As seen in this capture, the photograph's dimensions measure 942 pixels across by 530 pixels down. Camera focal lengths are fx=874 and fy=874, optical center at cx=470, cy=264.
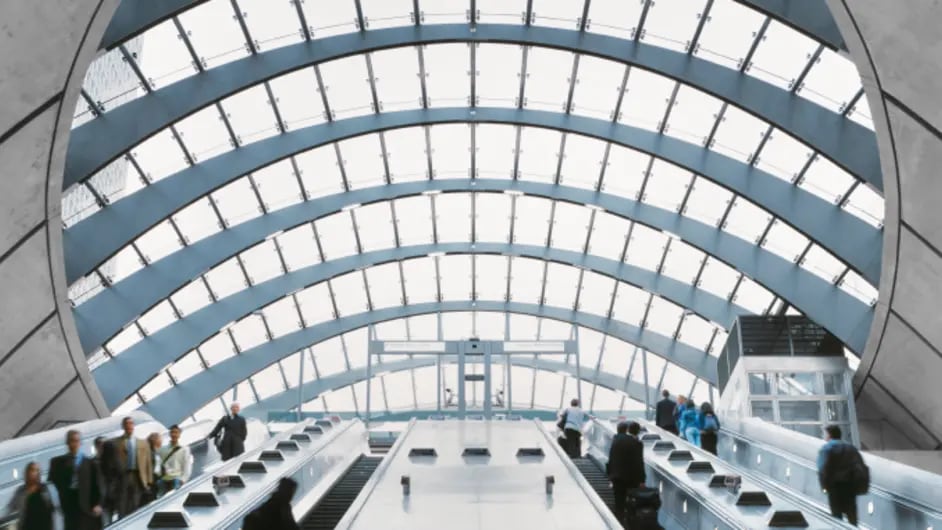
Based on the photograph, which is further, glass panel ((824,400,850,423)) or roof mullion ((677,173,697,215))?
roof mullion ((677,173,697,215))

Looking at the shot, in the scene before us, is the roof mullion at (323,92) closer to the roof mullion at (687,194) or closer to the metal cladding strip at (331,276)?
the metal cladding strip at (331,276)

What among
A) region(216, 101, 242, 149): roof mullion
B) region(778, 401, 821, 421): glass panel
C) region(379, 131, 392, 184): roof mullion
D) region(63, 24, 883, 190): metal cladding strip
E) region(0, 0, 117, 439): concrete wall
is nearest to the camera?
region(0, 0, 117, 439): concrete wall

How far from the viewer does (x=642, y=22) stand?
25.0 m

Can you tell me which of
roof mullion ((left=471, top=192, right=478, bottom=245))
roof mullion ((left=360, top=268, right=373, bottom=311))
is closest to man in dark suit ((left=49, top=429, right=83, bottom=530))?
roof mullion ((left=471, top=192, right=478, bottom=245))

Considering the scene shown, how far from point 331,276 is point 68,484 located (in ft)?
89.8

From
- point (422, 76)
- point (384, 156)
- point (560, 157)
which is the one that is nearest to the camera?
point (422, 76)

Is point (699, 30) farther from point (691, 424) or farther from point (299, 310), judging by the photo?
point (299, 310)

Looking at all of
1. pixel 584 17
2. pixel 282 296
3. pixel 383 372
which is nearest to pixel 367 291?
pixel 282 296

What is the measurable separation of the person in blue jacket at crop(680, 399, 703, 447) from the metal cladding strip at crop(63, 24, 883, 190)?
7.86m

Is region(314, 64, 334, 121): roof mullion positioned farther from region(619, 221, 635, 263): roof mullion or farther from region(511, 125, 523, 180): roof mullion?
region(619, 221, 635, 263): roof mullion

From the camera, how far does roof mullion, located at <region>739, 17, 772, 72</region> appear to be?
22.9m

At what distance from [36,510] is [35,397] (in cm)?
1235

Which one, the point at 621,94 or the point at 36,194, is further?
the point at 621,94

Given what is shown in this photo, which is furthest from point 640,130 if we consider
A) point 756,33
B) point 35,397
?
point 35,397
